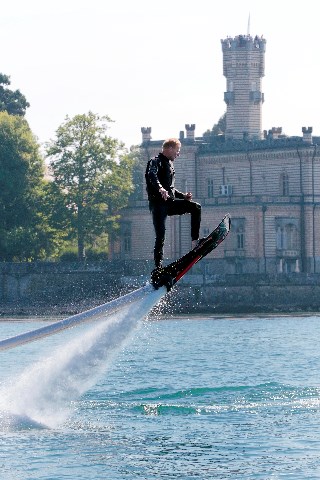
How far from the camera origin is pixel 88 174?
356ft

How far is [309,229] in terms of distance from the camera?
380ft

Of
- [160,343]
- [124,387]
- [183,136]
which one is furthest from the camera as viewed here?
[183,136]

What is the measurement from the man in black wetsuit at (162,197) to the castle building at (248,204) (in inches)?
3386

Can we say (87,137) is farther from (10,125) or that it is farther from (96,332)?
(96,332)

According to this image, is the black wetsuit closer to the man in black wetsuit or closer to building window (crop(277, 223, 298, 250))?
the man in black wetsuit

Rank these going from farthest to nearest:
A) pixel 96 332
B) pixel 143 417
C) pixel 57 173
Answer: pixel 57 173 → pixel 143 417 → pixel 96 332

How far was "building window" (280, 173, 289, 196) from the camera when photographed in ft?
387

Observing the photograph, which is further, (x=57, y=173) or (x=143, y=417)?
(x=57, y=173)

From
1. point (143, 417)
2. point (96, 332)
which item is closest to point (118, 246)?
point (143, 417)

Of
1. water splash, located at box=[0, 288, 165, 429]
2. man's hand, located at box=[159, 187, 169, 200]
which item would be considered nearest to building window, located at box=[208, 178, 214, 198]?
water splash, located at box=[0, 288, 165, 429]

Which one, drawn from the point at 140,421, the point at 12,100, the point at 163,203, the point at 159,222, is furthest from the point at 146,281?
the point at 163,203

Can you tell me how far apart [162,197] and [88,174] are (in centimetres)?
8159

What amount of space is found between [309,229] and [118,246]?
1401cm

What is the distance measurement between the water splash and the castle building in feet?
261
